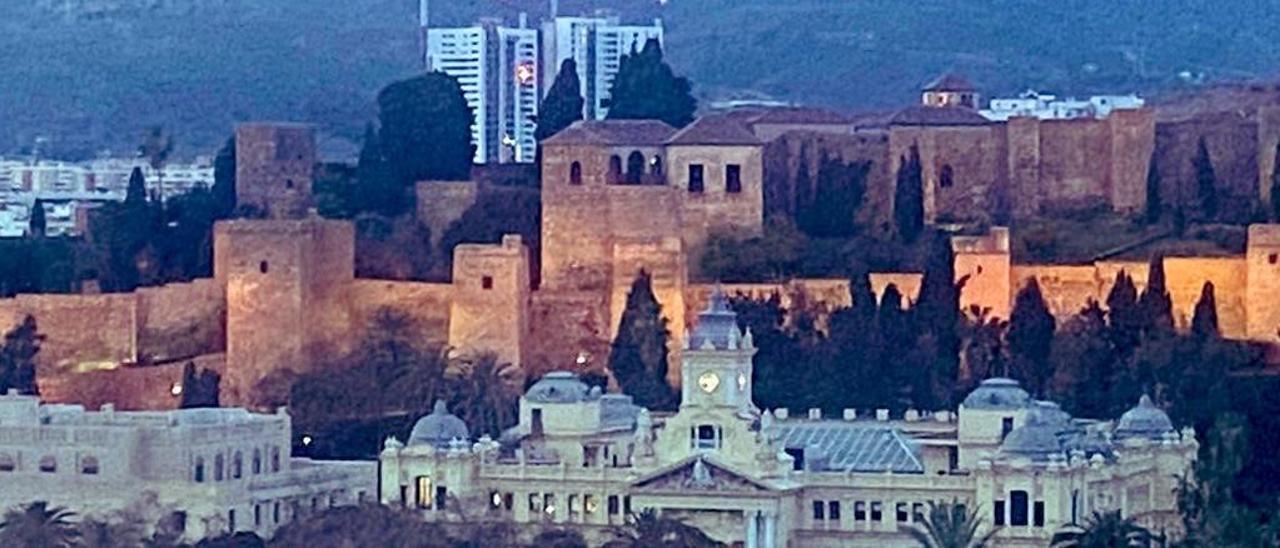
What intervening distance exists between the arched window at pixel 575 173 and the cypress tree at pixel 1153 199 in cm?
586

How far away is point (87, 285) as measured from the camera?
6444 cm

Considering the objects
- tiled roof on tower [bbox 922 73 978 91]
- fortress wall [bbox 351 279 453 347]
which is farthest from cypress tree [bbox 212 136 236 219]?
tiled roof on tower [bbox 922 73 978 91]

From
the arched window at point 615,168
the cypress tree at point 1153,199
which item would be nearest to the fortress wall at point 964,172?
the cypress tree at point 1153,199

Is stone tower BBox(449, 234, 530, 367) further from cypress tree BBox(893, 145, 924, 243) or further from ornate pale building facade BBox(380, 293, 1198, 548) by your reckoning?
ornate pale building facade BBox(380, 293, 1198, 548)

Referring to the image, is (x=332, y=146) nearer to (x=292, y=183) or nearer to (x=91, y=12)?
(x=91, y=12)

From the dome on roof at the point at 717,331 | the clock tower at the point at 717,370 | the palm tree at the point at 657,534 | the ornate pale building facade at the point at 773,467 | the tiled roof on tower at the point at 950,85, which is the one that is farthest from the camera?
the tiled roof on tower at the point at 950,85

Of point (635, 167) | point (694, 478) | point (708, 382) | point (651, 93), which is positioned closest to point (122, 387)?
point (635, 167)

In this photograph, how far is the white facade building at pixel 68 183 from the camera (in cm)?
7781

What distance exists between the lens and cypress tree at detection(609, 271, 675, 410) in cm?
5916

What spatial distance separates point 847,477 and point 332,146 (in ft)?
106

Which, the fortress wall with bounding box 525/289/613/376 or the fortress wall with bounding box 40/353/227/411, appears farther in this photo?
the fortress wall with bounding box 40/353/227/411

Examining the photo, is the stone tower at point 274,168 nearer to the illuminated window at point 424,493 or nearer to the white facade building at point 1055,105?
the white facade building at point 1055,105

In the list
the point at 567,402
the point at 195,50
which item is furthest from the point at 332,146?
the point at 567,402

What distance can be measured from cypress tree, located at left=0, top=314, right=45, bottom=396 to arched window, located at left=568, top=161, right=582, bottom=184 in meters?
5.62
